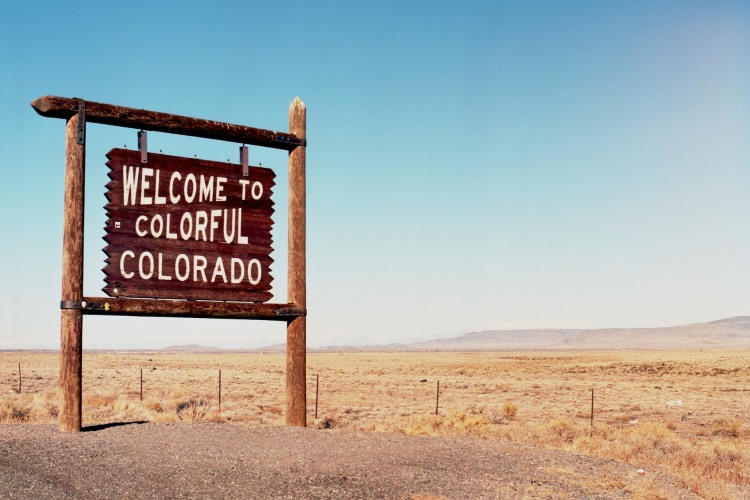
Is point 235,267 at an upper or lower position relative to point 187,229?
lower

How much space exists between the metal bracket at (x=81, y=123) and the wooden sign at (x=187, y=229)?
18.7 inches

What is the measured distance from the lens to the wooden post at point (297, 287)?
1288 centimetres

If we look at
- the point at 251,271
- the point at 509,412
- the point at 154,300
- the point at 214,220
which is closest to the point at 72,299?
the point at 154,300

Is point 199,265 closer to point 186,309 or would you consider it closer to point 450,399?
point 186,309

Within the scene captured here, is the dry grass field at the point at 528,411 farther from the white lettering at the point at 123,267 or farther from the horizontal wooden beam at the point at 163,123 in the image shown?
the horizontal wooden beam at the point at 163,123

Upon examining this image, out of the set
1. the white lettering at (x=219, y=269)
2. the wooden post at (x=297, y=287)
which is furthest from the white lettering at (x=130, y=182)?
the wooden post at (x=297, y=287)

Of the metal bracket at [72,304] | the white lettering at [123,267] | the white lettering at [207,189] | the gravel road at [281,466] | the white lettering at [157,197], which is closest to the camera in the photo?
the gravel road at [281,466]

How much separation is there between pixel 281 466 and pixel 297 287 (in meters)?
4.12

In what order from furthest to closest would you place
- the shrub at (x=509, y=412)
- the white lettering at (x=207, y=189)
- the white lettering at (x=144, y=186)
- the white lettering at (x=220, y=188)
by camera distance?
the shrub at (x=509, y=412), the white lettering at (x=220, y=188), the white lettering at (x=207, y=189), the white lettering at (x=144, y=186)

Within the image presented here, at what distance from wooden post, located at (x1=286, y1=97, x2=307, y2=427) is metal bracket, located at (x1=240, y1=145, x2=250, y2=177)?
2.62 feet

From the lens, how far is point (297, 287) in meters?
12.9

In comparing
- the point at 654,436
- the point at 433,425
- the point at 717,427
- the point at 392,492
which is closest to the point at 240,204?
the point at 392,492

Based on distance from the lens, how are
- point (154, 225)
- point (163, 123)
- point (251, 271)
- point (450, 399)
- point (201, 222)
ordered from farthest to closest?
point (450, 399) → point (251, 271) → point (201, 222) → point (163, 123) → point (154, 225)

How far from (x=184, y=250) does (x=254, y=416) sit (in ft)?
44.8
